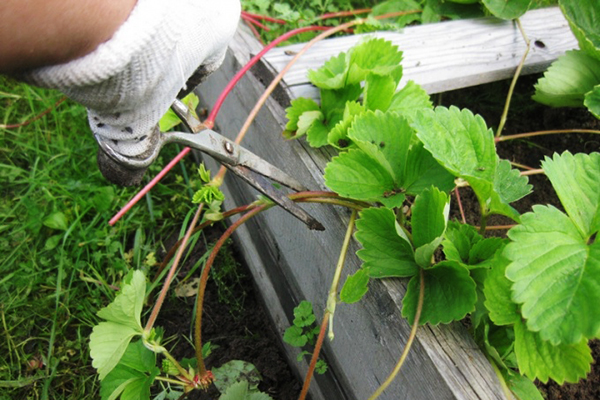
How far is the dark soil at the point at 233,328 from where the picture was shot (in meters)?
1.25

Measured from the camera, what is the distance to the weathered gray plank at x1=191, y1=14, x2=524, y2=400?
0.77m

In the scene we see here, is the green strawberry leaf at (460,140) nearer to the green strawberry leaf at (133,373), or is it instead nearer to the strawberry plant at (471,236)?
the strawberry plant at (471,236)

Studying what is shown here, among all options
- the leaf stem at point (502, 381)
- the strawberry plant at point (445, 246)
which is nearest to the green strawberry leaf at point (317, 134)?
the strawberry plant at point (445, 246)

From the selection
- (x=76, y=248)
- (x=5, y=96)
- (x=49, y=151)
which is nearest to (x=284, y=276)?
(x=76, y=248)

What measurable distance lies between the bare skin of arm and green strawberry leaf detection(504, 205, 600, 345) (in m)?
0.55

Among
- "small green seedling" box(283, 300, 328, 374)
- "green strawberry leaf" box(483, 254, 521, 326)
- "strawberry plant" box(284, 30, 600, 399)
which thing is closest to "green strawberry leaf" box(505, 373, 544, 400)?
"strawberry plant" box(284, 30, 600, 399)

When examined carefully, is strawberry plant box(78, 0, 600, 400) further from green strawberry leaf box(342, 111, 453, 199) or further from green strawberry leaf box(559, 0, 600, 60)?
green strawberry leaf box(559, 0, 600, 60)

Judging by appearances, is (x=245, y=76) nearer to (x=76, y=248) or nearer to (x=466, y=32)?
(x=466, y=32)

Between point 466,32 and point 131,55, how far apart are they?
97cm

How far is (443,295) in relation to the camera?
781mm

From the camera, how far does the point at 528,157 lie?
135 centimetres

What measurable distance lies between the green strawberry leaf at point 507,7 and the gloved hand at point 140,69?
0.77m

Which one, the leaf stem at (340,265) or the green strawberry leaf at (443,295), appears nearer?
the green strawberry leaf at (443,295)

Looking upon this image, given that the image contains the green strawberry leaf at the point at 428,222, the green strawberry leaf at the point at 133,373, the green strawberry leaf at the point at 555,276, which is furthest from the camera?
Result: the green strawberry leaf at the point at 133,373
